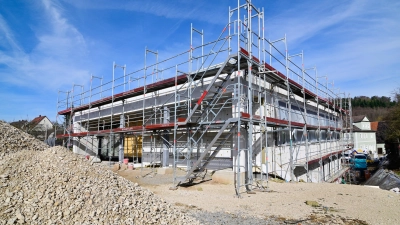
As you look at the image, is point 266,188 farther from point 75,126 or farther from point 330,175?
point 75,126

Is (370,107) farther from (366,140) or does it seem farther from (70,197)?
(70,197)

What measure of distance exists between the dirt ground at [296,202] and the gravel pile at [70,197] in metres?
1.96

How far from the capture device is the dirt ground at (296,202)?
694cm

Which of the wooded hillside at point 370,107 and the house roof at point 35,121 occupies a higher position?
the wooded hillside at point 370,107

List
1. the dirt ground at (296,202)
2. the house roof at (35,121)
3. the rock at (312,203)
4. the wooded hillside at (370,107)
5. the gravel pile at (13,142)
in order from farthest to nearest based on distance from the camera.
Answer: the wooded hillside at (370,107), the house roof at (35,121), the gravel pile at (13,142), the rock at (312,203), the dirt ground at (296,202)

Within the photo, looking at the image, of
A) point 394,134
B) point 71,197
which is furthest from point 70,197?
point 394,134

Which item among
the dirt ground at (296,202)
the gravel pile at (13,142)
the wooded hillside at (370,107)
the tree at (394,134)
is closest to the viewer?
the dirt ground at (296,202)

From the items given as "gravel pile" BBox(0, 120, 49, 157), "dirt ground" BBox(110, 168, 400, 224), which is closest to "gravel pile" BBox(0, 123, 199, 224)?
"dirt ground" BBox(110, 168, 400, 224)

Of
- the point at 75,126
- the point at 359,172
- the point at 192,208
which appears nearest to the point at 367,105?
the point at 359,172

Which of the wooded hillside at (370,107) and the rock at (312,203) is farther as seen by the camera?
the wooded hillside at (370,107)

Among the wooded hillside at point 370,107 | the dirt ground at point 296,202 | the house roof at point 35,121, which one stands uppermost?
the wooded hillside at point 370,107

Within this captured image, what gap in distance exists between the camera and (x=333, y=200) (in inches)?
351

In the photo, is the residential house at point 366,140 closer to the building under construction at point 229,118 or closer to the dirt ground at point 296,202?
the building under construction at point 229,118

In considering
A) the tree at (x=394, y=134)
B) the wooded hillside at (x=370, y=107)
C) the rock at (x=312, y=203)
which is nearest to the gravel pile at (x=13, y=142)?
the rock at (x=312, y=203)
